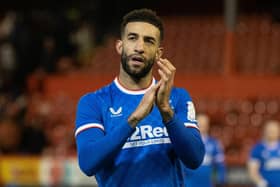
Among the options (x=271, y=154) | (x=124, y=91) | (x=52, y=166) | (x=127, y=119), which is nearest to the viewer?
(x=127, y=119)

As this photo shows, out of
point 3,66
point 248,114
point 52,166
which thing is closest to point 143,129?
point 52,166

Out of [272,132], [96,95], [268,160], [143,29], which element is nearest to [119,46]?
[143,29]

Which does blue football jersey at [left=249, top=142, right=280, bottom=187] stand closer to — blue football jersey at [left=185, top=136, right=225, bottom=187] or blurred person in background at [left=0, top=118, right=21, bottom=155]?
blue football jersey at [left=185, top=136, right=225, bottom=187]

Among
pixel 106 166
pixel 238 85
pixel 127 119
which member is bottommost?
pixel 238 85

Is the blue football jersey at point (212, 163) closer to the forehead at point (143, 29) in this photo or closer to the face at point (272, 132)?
the face at point (272, 132)

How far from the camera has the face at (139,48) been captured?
3385mm

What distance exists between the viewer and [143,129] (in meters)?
3.50

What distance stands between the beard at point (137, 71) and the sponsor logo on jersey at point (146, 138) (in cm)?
25

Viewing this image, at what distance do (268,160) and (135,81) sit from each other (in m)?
7.37

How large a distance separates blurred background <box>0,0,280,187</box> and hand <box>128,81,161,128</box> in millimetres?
8831

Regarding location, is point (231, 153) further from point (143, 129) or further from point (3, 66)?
point (143, 129)

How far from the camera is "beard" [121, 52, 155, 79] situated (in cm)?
342

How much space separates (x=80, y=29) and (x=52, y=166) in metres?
5.51

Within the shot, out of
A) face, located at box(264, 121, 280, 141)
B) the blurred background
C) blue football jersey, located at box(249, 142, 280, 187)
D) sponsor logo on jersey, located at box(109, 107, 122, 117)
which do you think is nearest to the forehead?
sponsor logo on jersey, located at box(109, 107, 122, 117)
